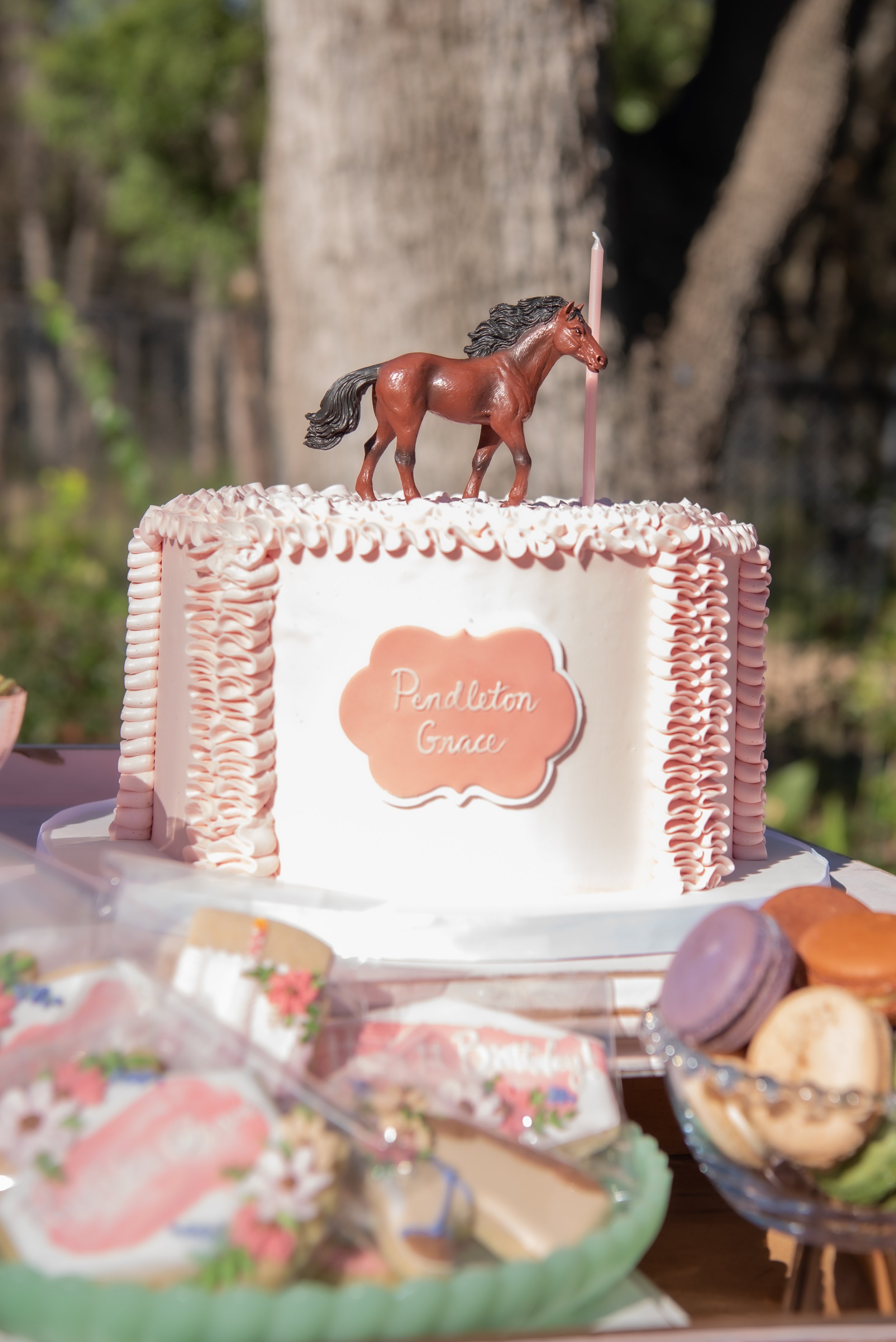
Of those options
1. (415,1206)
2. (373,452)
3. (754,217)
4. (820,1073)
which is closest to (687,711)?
(373,452)

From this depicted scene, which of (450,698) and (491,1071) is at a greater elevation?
(450,698)

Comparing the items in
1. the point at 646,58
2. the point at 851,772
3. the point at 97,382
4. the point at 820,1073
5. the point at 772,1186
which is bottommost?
the point at 851,772

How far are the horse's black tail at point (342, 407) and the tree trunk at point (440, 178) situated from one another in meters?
1.78

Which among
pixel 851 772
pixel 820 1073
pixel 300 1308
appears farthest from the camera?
pixel 851 772

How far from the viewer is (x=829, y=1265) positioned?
114 centimetres

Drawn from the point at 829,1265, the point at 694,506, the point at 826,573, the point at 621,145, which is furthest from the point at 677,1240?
the point at 826,573

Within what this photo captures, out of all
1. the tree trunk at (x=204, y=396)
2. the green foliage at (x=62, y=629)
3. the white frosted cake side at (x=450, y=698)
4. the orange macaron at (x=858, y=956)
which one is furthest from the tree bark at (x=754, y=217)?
the tree trunk at (x=204, y=396)

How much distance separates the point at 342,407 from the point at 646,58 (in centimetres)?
918

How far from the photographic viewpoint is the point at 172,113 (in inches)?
344

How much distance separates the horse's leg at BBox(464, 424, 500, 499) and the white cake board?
0.62 m

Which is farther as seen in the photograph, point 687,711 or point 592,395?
point 592,395

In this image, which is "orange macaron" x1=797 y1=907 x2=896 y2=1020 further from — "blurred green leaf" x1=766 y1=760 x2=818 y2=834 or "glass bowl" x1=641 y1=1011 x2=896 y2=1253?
"blurred green leaf" x1=766 y1=760 x2=818 y2=834

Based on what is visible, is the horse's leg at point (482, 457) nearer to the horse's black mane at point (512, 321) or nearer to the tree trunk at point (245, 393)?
the horse's black mane at point (512, 321)

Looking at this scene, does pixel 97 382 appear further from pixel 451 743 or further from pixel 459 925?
pixel 459 925
